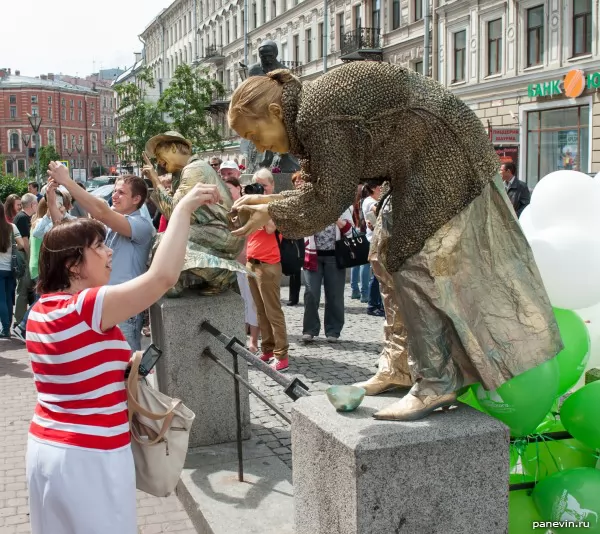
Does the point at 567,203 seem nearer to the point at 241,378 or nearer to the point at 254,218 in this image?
the point at 254,218

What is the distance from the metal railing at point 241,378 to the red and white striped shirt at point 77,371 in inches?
33.8

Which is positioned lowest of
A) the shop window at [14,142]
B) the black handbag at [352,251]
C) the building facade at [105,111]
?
the black handbag at [352,251]

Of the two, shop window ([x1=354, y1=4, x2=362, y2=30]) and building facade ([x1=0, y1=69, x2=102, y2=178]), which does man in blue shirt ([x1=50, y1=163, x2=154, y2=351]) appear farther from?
building facade ([x1=0, y1=69, x2=102, y2=178])

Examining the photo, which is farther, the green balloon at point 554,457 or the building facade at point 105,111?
the building facade at point 105,111

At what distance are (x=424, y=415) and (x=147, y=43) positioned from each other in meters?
86.9

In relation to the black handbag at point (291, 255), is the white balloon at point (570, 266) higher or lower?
higher

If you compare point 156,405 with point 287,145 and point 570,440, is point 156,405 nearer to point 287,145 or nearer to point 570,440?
point 287,145

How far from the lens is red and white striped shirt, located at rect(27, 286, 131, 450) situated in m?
2.40

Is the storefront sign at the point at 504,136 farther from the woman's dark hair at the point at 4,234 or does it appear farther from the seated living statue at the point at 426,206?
the seated living statue at the point at 426,206

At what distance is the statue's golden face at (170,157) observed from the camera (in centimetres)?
512

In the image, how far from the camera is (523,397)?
2.67 metres

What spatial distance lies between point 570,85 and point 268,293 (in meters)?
17.3

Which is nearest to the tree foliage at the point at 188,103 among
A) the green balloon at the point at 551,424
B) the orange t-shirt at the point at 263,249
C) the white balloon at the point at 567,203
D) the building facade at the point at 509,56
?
the building facade at the point at 509,56

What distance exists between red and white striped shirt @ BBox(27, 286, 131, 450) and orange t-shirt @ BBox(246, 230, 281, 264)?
4976 millimetres
